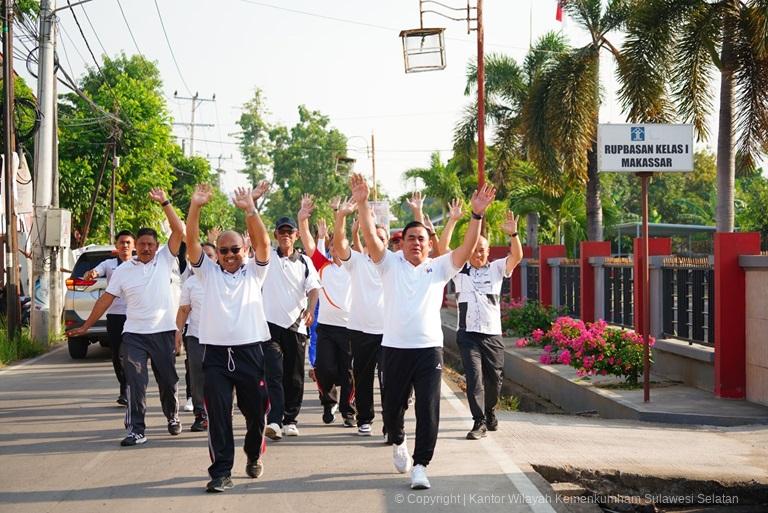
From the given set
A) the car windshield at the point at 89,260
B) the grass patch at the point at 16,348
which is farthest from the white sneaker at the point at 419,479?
the grass patch at the point at 16,348

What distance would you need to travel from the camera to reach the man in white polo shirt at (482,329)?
959 centimetres

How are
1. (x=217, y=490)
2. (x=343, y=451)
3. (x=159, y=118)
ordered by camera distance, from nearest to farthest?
(x=217, y=490), (x=343, y=451), (x=159, y=118)

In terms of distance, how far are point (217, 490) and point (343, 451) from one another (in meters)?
1.86

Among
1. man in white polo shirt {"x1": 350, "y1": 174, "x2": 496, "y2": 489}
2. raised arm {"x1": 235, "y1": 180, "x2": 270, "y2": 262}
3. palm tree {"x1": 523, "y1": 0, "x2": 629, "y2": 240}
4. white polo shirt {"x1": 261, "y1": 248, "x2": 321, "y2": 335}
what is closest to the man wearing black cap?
white polo shirt {"x1": 261, "y1": 248, "x2": 321, "y2": 335}

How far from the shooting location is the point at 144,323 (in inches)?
A: 378

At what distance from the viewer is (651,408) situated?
11.4 metres

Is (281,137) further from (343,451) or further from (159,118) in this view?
(343,451)

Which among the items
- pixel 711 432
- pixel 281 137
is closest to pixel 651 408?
pixel 711 432

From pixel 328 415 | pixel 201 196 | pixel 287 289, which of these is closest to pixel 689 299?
pixel 328 415

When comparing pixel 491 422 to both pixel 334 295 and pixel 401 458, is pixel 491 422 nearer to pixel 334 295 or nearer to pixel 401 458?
pixel 334 295

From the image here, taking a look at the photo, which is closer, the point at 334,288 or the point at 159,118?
the point at 334,288

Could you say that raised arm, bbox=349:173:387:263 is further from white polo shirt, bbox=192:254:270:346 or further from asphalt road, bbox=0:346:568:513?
asphalt road, bbox=0:346:568:513

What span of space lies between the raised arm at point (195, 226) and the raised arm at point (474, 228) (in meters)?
1.82

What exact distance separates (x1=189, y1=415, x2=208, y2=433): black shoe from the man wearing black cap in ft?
2.90
